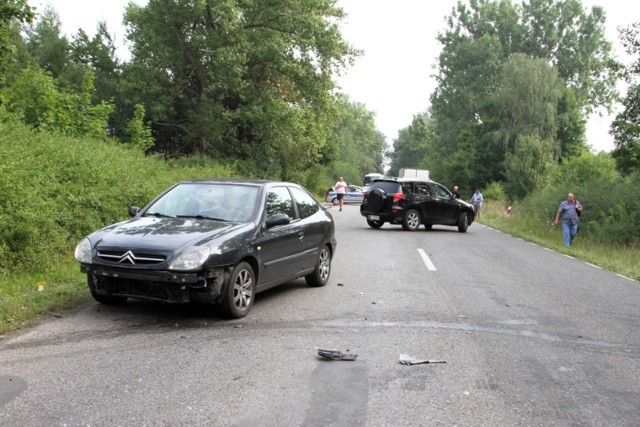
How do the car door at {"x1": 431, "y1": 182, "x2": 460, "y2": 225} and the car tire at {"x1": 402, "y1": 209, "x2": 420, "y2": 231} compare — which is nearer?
the car tire at {"x1": 402, "y1": 209, "x2": 420, "y2": 231}

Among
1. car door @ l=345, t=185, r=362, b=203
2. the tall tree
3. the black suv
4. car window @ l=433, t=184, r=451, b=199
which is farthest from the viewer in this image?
car door @ l=345, t=185, r=362, b=203

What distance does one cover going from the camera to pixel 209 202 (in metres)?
7.55

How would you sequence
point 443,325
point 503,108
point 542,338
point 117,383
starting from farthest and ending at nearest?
point 503,108 → point 443,325 → point 542,338 → point 117,383

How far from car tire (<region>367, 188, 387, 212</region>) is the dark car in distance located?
1239 centimetres

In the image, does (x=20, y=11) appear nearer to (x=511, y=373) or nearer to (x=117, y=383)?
(x=117, y=383)

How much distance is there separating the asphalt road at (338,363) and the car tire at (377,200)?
39.7 ft

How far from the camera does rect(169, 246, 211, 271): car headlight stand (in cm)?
600

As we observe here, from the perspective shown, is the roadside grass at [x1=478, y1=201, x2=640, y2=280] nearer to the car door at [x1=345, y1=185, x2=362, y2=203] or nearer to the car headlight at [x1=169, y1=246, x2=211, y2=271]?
the car headlight at [x1=169, y1=246, x2=211, y2=271]

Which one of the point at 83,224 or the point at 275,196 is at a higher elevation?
the point at 275,196

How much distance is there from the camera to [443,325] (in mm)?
6547

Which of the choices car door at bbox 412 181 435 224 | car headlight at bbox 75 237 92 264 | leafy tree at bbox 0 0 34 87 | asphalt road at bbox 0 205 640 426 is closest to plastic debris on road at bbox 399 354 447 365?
asphalt road at bbox 0 205 640 426

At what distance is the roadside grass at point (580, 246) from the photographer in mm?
13825

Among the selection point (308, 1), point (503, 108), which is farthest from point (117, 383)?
point (503, 108)

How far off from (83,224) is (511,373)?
7.70 metres
